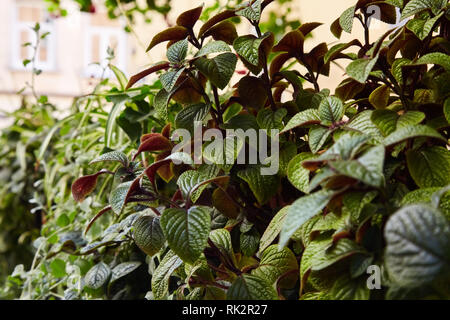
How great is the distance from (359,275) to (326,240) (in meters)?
0.06

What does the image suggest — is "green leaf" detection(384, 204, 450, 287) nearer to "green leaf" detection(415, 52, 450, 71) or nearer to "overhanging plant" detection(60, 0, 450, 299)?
"overhanging plant" detection(60, 0, 450, 299)

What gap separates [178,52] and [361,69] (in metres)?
0.22

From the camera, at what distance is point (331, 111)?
21.3 inches

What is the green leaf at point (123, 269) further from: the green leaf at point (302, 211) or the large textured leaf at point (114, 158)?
the green leaf at point (302, 211)

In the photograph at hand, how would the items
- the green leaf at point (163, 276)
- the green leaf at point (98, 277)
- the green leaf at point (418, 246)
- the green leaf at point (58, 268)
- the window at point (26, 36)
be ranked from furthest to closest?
the window at point (26, 36)
the green leaf at point (58, 268)
the green leaf at point (98, 277)
the green leaf at point (163, 276)
the green leaf at point (418, 246)

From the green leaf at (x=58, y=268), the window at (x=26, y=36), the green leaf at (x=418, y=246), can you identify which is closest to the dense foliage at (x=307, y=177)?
the green leaf at (x=418, y=246)

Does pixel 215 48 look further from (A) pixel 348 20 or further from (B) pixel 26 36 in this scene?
(B) pixel 26 36

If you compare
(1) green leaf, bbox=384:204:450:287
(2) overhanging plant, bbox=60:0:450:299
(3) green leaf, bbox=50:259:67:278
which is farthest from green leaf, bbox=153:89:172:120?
(3) green leaf, bbox=50:259:67:278

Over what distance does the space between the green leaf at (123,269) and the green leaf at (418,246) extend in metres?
0.56

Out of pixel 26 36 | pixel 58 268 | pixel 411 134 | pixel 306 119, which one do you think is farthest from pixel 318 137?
pixel 26 36

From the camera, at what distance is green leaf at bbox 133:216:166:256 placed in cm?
56

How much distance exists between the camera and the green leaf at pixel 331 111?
0.54m

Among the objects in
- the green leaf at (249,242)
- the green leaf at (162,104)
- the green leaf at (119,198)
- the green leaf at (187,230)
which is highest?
the green leaf at (162,104)
